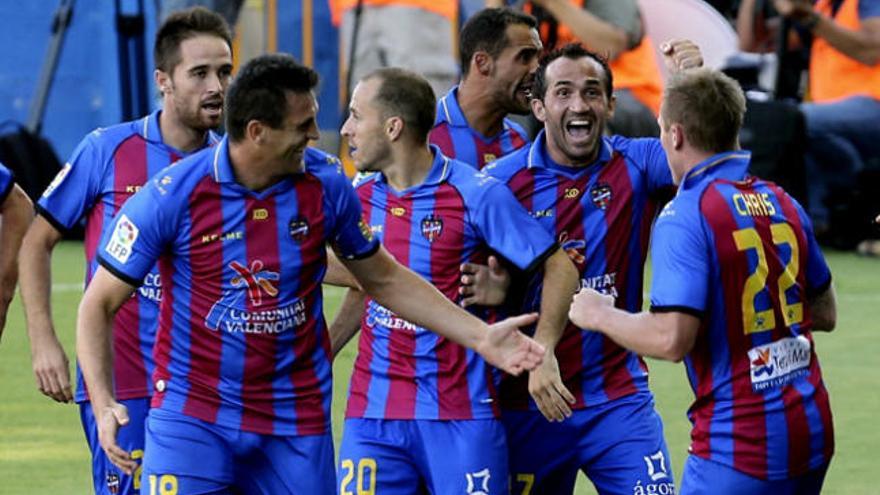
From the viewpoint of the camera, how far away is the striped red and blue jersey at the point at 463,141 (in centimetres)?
753

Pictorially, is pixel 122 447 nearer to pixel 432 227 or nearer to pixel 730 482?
pixel 432 227

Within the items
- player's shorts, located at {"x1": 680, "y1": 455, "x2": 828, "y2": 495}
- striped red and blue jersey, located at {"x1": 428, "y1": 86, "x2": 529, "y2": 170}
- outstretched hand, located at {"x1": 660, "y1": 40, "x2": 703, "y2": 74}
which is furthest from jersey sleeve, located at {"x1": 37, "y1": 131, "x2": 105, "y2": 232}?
player's shorts, located at {"x1": 680, "y1": 455, "x2": 828, "y2": 495}

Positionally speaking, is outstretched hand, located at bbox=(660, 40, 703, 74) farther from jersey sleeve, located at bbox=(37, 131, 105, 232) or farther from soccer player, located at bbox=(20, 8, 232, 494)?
jersey sleeve, located at bbox=(37, 131, 105, 232)

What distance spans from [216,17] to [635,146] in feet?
4.91

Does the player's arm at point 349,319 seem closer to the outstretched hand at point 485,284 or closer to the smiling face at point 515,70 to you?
the outstretched hand at point 485,284

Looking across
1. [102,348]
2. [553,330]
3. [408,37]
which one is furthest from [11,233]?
[408,37]

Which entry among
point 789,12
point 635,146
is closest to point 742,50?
point 789,12

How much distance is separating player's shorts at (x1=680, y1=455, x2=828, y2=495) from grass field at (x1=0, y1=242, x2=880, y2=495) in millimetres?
3121

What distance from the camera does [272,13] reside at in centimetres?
1738

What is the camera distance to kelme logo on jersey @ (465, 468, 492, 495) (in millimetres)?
6523

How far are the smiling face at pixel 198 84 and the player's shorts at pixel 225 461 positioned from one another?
49.4 inches

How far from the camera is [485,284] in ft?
21.5

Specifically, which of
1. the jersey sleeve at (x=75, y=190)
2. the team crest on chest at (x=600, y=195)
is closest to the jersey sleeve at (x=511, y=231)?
the team crest on chest at (x=600, y=195)

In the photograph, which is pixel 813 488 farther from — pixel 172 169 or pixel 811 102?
pixel 811 102
